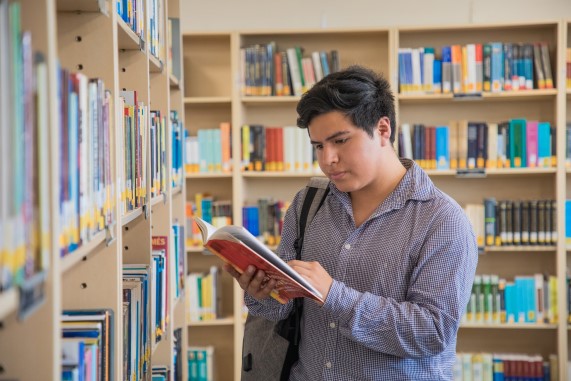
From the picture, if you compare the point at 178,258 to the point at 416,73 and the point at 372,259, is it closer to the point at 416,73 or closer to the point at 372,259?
the point at 372,259

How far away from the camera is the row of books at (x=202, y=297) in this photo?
468cm

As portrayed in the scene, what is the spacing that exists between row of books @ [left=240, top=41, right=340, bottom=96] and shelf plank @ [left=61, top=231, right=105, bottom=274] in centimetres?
310

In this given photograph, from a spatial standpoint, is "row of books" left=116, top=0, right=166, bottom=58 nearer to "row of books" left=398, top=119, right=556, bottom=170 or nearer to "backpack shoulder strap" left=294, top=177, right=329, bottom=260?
"backpack shoulder strap" left=294, top=177, right=329, bottom=260

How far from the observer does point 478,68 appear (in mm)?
4488

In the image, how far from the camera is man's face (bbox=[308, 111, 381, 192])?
76.0 inches

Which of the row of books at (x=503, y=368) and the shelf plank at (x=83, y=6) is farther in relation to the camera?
the row of books at (x=503, y=368)

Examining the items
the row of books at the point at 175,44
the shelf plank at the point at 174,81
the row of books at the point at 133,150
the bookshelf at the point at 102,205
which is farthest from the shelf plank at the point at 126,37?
the row of books at the point at 175,44

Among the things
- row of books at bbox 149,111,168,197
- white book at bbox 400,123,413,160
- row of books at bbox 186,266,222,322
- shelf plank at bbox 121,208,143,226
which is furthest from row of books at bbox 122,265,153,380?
white book at bbox 400,123,413,160

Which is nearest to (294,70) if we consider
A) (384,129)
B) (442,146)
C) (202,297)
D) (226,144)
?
(226,144)

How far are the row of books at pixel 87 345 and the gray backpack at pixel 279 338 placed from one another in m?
0.53

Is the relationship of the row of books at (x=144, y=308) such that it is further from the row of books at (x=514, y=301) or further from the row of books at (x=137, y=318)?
the row of books at (x=514, y=301)

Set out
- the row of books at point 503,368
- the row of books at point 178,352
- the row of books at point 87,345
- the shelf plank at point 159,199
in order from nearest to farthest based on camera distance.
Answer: the row of books at point 87,345, the shelf plank at point 159,199, the row of books at point 178,352, the row of books at point 503,368

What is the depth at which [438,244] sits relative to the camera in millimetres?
1834

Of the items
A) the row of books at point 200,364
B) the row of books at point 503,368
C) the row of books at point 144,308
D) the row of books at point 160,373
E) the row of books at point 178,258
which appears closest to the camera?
the row of books at point 144,308
